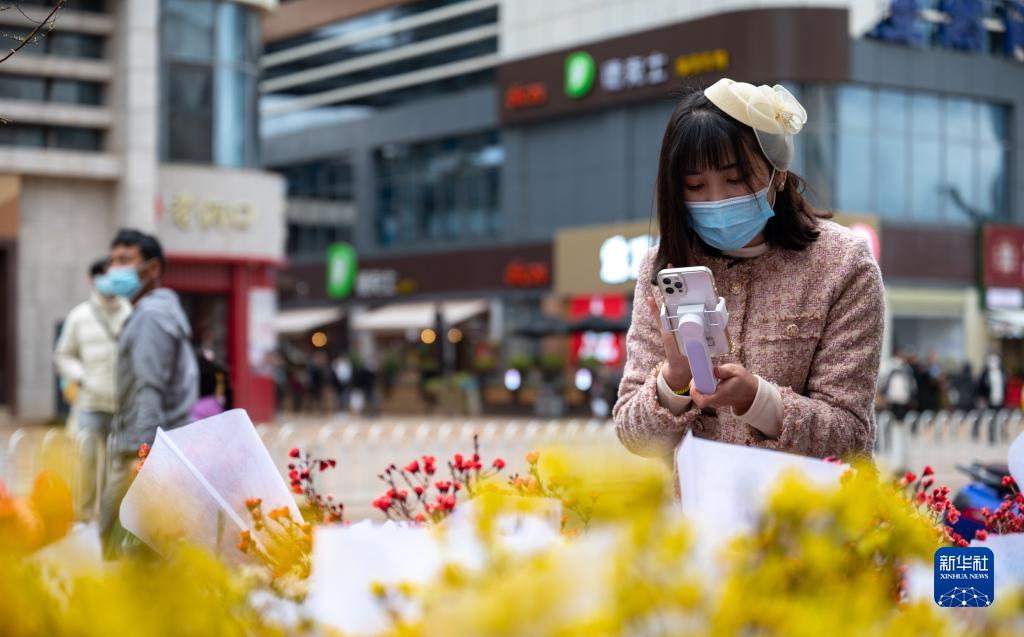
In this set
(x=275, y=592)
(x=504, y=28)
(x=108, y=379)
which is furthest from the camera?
(x=504, y=28)

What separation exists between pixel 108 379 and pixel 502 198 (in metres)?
34.5

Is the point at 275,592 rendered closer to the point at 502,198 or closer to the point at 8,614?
the point at 8,614

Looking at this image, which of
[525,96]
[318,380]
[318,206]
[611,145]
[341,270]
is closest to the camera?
[318,380]

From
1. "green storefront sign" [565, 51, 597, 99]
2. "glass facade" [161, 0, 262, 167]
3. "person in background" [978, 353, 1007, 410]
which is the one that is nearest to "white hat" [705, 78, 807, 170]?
"glass facade" [161, 0, 262, 167]

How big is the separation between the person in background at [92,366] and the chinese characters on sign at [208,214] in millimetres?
16160

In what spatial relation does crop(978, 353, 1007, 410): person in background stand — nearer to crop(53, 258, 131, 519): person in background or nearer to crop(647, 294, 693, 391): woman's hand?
crop(53, 258, 131, 519): person in background

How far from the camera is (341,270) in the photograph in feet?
161

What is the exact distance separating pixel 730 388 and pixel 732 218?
14.3 inches

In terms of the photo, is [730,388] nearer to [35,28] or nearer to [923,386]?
[35,28]

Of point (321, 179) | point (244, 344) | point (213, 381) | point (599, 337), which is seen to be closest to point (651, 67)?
point (599, 337)

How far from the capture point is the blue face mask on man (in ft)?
8.55

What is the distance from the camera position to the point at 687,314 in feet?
7.63

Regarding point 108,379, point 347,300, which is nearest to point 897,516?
point 108,379

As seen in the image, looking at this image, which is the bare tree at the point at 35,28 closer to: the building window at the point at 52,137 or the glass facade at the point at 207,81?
the building window at the point at 52,137
